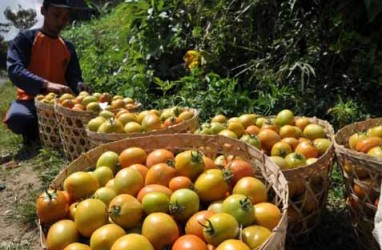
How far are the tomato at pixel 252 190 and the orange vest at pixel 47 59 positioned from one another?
9.90 feet

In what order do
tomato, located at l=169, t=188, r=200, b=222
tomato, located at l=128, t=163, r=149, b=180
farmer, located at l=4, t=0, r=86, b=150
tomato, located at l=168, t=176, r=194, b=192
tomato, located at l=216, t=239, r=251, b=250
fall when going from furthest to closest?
farmer, located at l=4, t=0, r=86, b=150 < tomato, located at l=128, t=163, r=149, b=180 < tomato, located at l=168, t=176, r=194, b=192 < tomato, located at l=169, t=188, r=200, b=222 < tomato, located at l=216, t=239, r=251, b=250

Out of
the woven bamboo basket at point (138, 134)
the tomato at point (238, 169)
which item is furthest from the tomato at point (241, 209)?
the woven bamboo basket at point (138, 134)

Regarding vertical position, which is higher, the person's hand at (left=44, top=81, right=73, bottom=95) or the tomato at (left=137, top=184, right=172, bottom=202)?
the tomato at (left=137, top=184, right=172, bottom=202)

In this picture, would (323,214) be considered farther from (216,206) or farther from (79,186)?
(79,186)

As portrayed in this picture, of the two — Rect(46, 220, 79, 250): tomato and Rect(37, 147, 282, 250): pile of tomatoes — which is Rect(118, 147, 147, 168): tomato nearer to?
Rect(37, 147, 282, 250): pile of tomatoes

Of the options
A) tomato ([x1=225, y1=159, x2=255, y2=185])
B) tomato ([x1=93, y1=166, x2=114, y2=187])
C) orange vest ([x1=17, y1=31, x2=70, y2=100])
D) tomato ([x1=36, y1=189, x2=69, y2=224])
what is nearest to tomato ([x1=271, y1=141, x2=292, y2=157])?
tomato ([x1=225, y1=159, x2=255, y2=185])

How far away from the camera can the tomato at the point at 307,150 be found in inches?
87.7

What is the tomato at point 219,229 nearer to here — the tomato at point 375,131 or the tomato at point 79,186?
the tomato at point 79,186

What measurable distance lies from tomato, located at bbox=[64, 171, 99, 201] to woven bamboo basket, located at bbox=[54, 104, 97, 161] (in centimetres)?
141

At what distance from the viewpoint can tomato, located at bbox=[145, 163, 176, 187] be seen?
5.80ft

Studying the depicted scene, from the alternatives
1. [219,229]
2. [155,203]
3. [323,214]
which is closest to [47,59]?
[323,214]

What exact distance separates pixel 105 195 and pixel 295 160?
89 cm

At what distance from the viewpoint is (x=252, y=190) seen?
1.66 metres

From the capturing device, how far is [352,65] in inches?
142
